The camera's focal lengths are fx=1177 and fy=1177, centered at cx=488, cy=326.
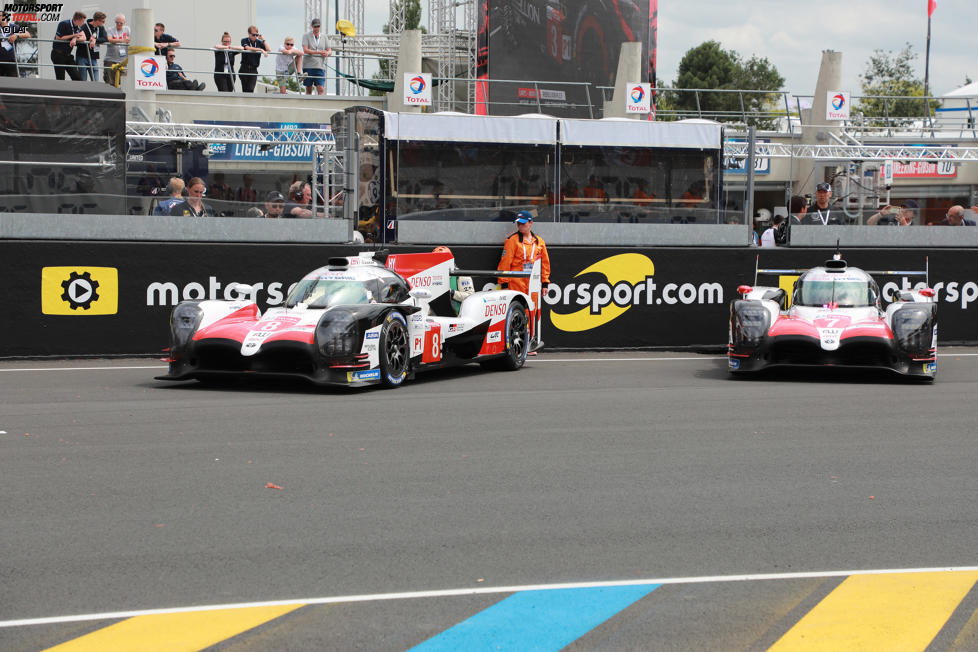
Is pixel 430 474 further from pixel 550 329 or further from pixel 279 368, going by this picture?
pixel 550 329

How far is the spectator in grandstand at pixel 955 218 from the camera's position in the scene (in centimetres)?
1723

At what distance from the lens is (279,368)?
11.1 meters

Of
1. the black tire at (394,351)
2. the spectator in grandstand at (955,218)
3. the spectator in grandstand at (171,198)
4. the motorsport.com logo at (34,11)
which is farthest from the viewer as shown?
the motorsport.com logo at (34,11)

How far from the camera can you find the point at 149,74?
21.7 m

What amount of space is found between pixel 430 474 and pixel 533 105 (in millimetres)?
23764

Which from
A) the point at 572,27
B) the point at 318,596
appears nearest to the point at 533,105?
the point at 572,27

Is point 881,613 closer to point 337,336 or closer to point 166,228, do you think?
point 337,336

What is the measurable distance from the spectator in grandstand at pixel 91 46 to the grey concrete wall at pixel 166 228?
767cm

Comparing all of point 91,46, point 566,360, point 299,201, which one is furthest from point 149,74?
point 566,360

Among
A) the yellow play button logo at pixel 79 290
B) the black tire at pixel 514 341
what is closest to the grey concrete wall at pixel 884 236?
the black tire at pixel 514 341

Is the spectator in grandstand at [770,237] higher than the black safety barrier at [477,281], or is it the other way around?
the spectator in grandstand at [770,237]

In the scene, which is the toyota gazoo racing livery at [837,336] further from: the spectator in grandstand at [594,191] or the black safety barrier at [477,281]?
the spectator in grandstand at [594,191]

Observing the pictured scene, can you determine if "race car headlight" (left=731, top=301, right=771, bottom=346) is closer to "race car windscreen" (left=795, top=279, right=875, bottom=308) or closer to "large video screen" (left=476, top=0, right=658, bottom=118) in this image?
"race car windscreen" (left=795, top=279, right=875, bottom=308)

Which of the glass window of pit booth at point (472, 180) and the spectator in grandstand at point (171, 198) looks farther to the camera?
the glass window of pit booth at point (472, 180)
